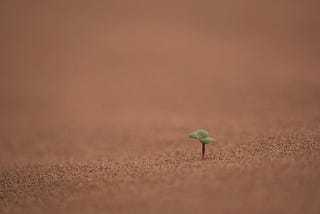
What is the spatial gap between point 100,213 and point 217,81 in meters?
3.02

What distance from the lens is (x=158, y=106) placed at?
13.2ft

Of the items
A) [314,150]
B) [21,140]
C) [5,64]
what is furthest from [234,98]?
[5,64]

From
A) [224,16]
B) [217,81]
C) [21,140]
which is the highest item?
[224,16]

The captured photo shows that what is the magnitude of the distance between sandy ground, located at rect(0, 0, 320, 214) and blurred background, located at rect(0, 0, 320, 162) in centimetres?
2

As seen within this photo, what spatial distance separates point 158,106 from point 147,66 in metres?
1.18

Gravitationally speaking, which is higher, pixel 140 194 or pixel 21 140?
pixel 21 140

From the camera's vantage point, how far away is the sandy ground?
1807 mm

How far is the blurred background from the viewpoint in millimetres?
3629

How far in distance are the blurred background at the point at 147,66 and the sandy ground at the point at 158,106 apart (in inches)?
0.8

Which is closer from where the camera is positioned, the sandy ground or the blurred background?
the sandy ground

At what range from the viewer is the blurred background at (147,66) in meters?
3.63

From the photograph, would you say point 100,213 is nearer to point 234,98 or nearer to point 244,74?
point 234,98

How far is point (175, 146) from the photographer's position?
276 cm

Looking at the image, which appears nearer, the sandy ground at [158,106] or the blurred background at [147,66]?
the sandy ground at [158,106]
